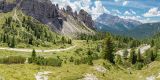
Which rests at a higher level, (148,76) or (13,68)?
(13,68)

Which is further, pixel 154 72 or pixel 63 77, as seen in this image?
pixel 154 72

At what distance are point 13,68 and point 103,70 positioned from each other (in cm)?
2996

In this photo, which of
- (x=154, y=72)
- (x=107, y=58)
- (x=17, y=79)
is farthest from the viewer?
(x=107, y=58)

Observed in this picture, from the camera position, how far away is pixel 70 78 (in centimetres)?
8475

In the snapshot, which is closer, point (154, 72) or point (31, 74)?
point (31, 74)

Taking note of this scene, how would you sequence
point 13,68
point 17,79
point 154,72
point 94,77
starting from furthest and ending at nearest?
point 154,72 → point 13,68 → point 94,77 → point 17,79

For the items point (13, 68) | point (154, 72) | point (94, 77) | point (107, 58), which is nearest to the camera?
point (94, 77)

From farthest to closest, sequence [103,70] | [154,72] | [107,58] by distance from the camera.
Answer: [107,58]
[154,72]
[103,70]

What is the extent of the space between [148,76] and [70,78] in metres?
51.8

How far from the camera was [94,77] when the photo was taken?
90.3m

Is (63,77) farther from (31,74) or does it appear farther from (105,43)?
(105,43)

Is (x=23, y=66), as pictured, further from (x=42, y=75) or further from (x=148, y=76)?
(x=148, y=76)

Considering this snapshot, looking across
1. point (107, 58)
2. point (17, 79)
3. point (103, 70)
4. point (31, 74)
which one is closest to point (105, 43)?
point (107, 58)

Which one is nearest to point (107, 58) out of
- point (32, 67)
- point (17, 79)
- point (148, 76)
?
point (148, 76)
